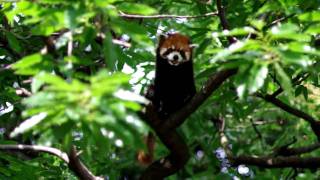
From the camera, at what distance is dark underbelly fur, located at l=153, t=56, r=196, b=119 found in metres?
3.31

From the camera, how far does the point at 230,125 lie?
238 inches

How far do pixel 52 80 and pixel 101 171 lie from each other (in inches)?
105

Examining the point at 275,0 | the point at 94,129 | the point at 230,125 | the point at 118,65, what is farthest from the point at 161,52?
the point at 230,125

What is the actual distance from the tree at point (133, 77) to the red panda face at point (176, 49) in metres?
0.09

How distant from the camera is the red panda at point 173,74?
3.19 metres

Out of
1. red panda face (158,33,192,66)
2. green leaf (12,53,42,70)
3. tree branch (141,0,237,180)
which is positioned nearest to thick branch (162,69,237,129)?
tree branch (141,0,237,180)

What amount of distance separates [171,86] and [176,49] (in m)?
0.38

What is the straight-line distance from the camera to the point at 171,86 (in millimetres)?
3475

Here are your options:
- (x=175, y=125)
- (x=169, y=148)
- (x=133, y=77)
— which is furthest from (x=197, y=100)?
(x=133, y=77)

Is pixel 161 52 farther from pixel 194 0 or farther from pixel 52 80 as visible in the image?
pixel 52 80

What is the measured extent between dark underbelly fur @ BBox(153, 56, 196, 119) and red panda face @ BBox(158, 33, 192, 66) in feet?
0.16

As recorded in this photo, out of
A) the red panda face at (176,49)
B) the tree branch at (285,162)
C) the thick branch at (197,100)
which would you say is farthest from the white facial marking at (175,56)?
the tree branch at (285,162)

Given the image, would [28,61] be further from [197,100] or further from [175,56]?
[175,56]

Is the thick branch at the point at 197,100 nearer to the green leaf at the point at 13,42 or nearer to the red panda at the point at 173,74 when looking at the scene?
the red panda at the point at 173,74
